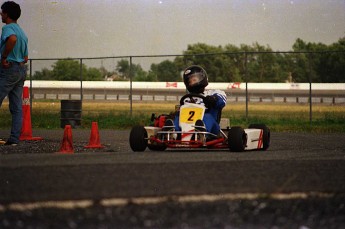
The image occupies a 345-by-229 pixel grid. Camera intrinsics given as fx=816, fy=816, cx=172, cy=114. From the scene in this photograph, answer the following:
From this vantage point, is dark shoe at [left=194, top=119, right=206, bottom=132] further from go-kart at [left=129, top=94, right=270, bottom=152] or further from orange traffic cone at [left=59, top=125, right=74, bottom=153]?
orange traffic cone at [left=59, top=125, right=74, bottom=153]

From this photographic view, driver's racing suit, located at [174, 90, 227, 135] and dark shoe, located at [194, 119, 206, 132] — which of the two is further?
driver's racing suit, located at [174, 90, 227, 135]

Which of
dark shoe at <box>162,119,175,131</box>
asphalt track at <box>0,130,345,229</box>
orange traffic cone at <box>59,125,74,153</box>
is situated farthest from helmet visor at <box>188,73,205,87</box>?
asphalt track at <box>0,130,345,229</box>

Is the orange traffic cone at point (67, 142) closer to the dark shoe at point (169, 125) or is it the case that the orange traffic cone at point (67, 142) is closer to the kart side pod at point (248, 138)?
the dark shoe at point (169, 125)

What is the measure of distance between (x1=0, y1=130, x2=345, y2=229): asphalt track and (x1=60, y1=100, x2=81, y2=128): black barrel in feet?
47.9

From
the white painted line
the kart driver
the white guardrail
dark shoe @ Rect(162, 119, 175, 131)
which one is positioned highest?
the white guardrail

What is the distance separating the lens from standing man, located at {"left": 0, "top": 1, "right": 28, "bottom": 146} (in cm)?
1271

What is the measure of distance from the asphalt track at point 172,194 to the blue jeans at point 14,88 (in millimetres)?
4540

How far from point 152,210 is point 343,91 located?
26.0 m

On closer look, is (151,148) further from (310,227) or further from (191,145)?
(310,227)

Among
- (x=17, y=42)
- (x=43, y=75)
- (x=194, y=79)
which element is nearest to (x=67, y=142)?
(x=17, y=42)

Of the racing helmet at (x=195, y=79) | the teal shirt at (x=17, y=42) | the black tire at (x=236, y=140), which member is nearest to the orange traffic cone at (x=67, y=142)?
the teal shirt at (x=17, y=42)

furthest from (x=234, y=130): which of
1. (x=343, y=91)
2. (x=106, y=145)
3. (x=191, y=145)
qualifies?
(x=343, y=91)

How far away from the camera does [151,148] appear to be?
42.9ft

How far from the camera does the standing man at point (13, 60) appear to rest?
12711 millimetres
